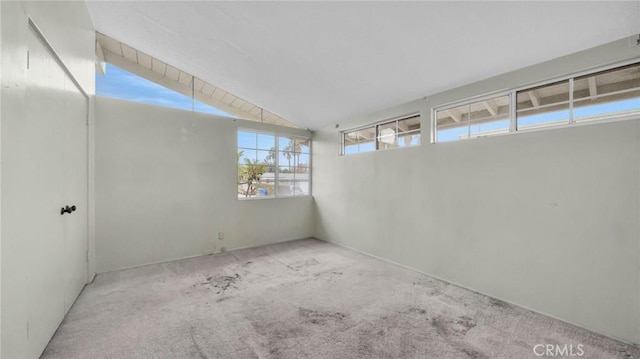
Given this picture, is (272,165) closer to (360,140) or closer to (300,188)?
(300,188)

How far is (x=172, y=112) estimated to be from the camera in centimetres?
401

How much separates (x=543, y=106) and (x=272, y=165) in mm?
4250

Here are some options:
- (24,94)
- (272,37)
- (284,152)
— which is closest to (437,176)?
(272,37)

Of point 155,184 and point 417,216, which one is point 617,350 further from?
point 155,184

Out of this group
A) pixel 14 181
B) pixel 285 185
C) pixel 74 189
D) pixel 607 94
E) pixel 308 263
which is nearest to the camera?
pixel 14 181

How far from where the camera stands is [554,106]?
8.04 feet

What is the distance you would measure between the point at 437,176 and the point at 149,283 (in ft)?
13.2

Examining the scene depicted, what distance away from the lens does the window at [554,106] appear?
82.7 inches

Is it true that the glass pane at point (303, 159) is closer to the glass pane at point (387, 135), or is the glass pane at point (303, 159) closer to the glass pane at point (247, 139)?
the glass pane at point (247, 139)

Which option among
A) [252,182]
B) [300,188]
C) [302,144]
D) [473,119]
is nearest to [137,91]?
[252,182]

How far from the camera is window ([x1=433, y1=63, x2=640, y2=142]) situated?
2102mm

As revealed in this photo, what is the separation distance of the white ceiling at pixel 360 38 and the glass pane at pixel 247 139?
1.08m

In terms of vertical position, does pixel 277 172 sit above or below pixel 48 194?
above

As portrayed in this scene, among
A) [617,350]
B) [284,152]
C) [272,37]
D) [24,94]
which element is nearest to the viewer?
[24,94]
